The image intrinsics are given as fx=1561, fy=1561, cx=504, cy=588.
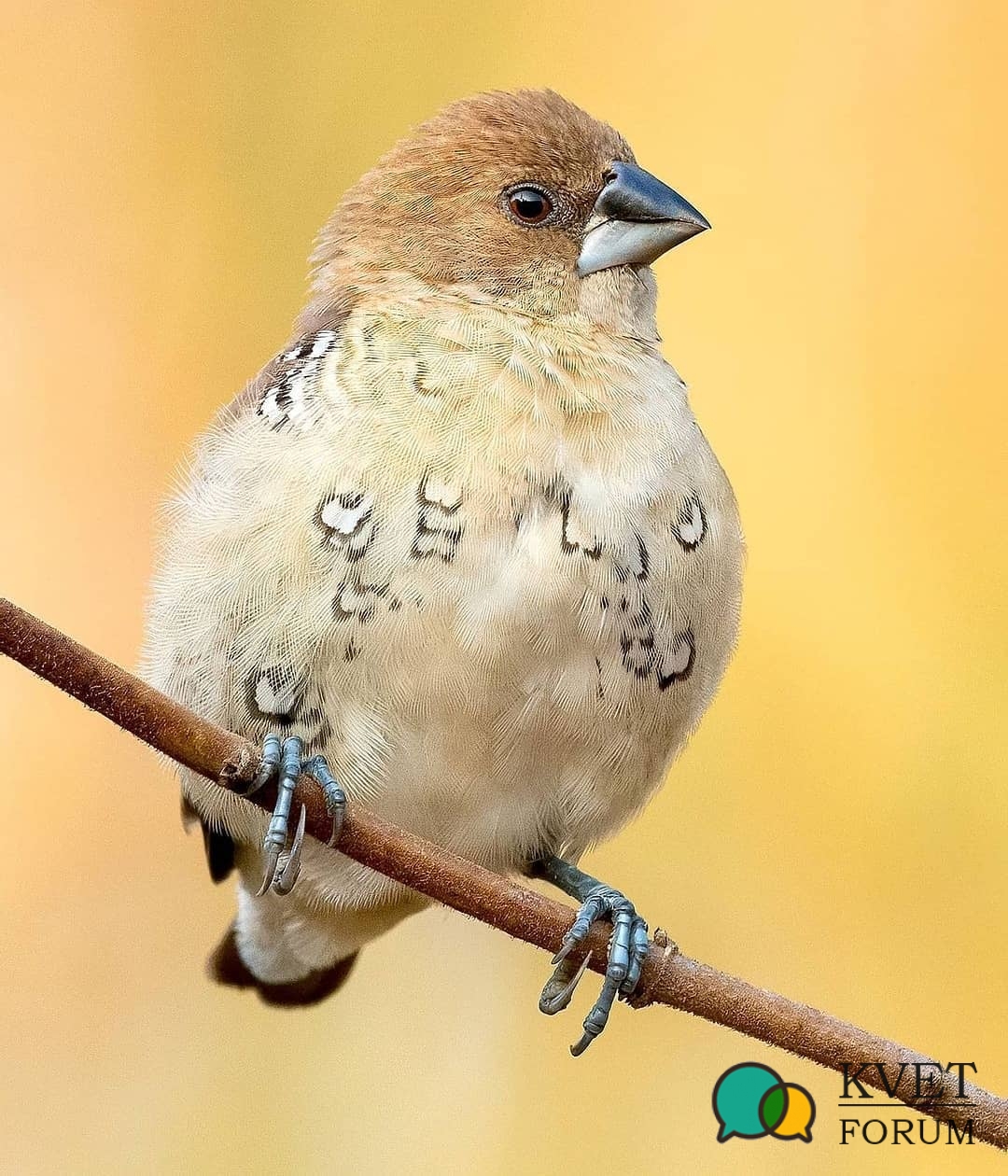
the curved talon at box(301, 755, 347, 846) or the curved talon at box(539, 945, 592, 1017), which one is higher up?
the curved talon at box(301, 755, 347, 846)

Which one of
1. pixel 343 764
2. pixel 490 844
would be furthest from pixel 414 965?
pixel 343 764

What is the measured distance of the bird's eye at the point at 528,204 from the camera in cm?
364

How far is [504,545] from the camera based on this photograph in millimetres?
3010

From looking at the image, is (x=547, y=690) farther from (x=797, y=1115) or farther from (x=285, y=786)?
(x=797, y=1115)

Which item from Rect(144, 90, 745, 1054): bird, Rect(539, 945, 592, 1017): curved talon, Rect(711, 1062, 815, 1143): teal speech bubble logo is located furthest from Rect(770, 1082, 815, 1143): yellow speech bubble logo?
Result: Rect(539, 945, 592, 1017): curved talon

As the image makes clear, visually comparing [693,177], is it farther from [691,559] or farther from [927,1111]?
[927,1111]

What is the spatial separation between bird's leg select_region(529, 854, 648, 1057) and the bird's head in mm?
1316

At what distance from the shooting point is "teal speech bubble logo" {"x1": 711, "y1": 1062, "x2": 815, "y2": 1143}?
3.69m

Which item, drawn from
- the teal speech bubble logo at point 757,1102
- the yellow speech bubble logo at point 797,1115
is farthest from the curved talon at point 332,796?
the yellow speech bubble logo at point 797,1115

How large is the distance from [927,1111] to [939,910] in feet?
7.50

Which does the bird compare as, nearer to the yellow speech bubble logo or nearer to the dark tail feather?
the dark tail feather

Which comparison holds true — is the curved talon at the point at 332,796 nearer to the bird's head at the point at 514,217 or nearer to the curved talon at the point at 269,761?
the curved talon at the point at 269,761

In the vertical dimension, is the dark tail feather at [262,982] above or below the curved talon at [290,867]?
below

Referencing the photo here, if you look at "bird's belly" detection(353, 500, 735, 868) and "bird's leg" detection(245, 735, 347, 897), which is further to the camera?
"bird's belly" detection(353, 500, 735, 868)
